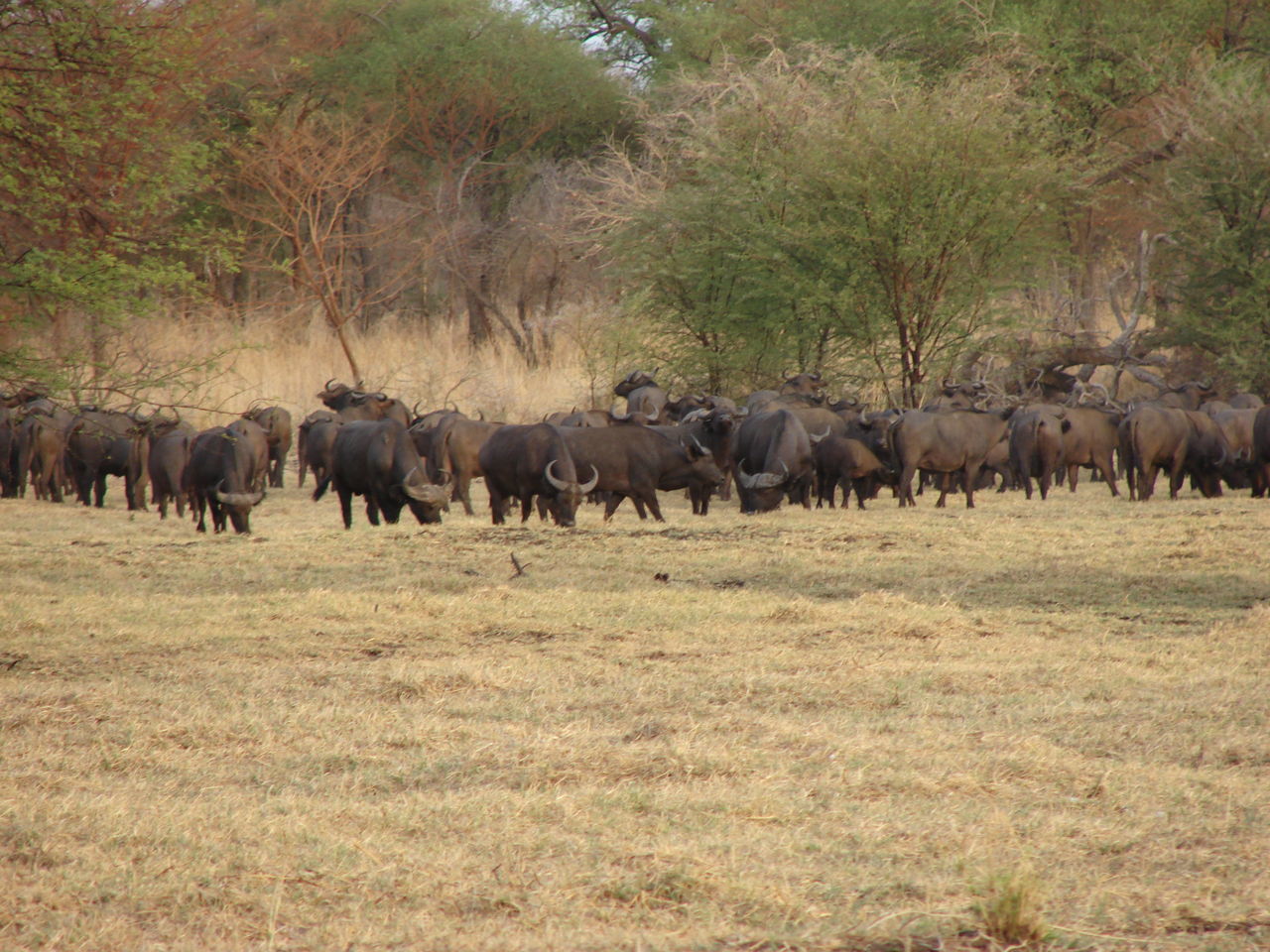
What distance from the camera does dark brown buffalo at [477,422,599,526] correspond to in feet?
43.3

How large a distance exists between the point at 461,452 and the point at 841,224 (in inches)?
347

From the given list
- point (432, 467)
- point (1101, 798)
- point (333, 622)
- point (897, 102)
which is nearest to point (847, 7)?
point (897, 102)

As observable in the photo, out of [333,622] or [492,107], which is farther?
[492,107]

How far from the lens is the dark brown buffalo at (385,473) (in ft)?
44.6

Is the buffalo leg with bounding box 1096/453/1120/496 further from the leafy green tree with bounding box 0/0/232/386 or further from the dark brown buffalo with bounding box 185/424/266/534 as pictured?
the leafy green tree with bounding box 0/0/232/386

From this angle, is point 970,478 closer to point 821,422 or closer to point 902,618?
point 821,422

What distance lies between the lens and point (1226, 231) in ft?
78.0

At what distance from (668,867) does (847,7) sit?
31679 millimetres

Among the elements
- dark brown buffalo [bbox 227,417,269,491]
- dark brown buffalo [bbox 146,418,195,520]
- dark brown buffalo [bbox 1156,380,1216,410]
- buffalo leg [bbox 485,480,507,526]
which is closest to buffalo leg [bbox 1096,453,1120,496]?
dark brown buffalo [bbox 1156,380,1216,410]

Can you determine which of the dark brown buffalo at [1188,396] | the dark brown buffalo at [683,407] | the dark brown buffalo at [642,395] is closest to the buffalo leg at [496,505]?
the dark brown buffalo at [683,407]

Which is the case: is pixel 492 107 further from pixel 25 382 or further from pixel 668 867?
pixel 668 867

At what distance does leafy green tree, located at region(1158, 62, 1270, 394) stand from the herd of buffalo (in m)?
5.70

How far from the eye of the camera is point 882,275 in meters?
21.9

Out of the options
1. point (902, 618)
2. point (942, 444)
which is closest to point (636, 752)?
point (902, 618)
